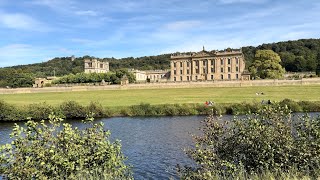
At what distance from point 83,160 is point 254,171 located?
→ 5650 millimetres

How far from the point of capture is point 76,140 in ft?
34.4

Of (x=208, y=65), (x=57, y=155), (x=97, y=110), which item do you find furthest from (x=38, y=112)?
(x=208, y=65)

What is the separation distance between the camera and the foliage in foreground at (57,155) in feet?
31.8

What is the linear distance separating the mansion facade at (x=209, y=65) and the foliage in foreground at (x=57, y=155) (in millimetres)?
87853

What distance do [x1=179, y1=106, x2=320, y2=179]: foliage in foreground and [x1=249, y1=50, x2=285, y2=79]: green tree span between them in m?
73.2

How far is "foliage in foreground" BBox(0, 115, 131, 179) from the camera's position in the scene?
9.68 m

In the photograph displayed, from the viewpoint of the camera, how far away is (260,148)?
11648 millimetres

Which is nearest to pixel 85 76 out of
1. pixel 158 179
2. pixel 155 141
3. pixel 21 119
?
pixel 21 119

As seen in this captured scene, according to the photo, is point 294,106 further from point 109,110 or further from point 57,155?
point 57,155

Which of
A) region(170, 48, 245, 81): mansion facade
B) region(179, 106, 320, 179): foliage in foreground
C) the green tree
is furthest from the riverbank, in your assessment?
region(170, 48, 245, 81): mansion facade

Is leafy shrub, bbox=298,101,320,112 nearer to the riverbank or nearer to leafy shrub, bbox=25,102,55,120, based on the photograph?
the riverbank

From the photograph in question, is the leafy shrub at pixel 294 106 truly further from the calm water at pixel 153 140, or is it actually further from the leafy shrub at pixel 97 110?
the leafy shrub at pixel 97 110

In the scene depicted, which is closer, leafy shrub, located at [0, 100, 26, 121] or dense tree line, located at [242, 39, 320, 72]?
leafy shrub, located at [0, 100, 26, 121]

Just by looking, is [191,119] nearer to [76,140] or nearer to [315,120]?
[315,120]
